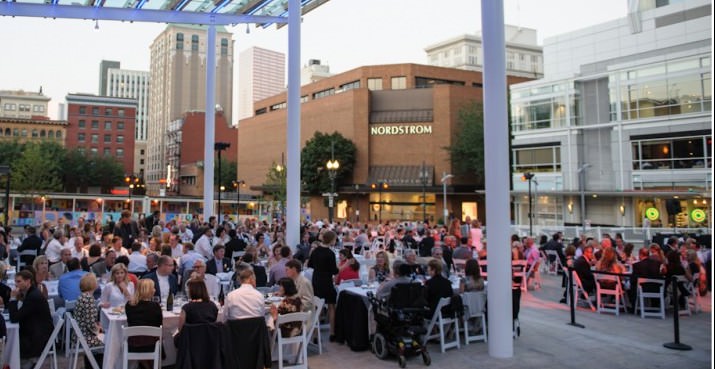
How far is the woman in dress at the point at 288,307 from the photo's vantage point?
641 centimetres

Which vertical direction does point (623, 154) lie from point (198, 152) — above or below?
below

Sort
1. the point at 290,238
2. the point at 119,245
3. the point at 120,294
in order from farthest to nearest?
the point at 290,238
the point at 119,245
the point at 120,294

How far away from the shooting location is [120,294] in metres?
6.69

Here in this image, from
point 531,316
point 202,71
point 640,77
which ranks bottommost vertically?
point 531,316

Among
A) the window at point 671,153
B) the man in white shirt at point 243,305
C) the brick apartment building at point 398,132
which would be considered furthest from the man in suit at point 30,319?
the brick apartment building at point 398,132

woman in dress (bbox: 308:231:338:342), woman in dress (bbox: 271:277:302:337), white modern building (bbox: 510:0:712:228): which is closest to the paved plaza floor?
woman in dress (bbox: 308:231:338:342)

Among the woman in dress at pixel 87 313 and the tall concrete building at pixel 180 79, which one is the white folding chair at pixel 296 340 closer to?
the woman in dress at pixel 87 313

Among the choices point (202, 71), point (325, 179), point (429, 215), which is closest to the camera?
point (429, 215)

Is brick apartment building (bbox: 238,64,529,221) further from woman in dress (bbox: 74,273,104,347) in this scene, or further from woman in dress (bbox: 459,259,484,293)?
woman in dress (bbox: 74,273,104,347)

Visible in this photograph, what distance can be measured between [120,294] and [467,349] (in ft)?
17.0

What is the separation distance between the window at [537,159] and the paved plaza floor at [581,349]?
2697 cm

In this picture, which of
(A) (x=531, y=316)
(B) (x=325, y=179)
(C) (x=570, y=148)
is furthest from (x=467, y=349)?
(B) (x=325, y=179)

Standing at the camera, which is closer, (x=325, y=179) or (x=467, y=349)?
(x=467, y=349)

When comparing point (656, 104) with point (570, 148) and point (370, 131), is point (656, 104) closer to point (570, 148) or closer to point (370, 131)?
point (570, 148)
